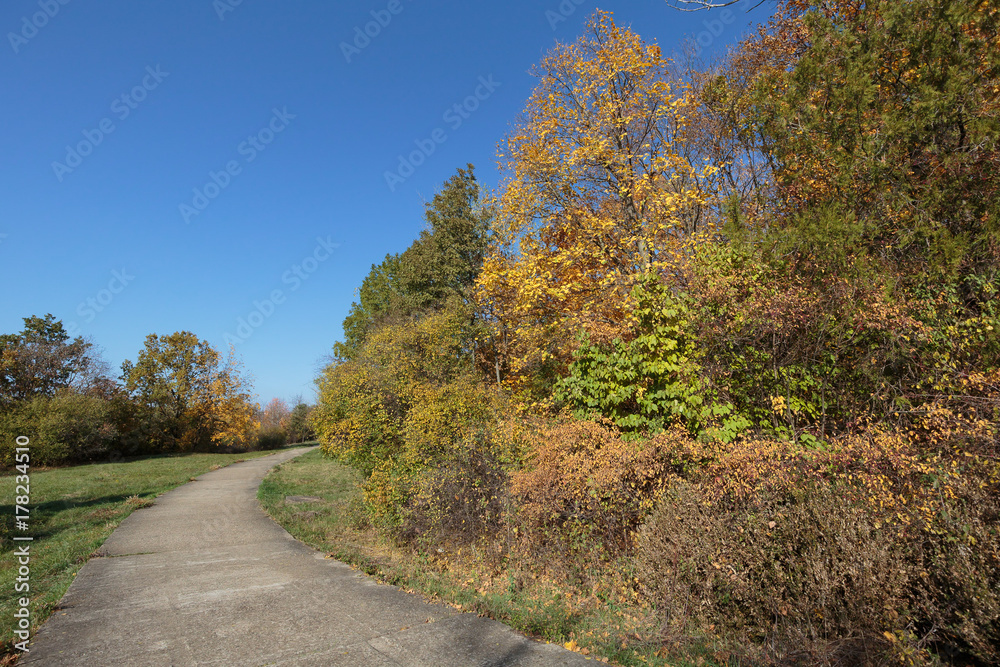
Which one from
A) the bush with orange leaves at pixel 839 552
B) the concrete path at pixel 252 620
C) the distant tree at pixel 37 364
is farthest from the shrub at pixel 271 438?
the bush with orange leaves at pixel 839 552

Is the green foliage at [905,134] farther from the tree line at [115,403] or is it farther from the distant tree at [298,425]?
the distant tree at [298,425]

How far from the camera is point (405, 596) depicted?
19.4ft

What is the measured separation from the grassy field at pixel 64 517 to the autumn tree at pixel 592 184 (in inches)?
334

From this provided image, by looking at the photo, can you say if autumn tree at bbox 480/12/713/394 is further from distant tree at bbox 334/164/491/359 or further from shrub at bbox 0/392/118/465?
shrub at bbox 0/392/118/465

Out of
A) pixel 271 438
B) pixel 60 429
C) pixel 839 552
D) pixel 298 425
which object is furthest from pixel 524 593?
pixel 298 425

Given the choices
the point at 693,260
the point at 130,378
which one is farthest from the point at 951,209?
the point at 130,378

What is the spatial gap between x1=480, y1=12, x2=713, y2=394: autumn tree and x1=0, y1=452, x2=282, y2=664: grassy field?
27.8 ft

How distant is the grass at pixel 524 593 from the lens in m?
4.30

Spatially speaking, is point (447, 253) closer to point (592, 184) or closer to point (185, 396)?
point (592, 184)

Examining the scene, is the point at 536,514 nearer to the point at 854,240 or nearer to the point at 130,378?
the point at 854,240

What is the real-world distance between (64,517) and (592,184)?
48.4 ft

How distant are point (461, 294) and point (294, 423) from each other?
1424 inches

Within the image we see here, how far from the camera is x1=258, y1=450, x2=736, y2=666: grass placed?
14.1ft

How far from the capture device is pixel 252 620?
5.11m
